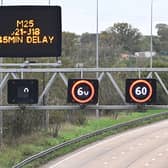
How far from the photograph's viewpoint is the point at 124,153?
33.6 m

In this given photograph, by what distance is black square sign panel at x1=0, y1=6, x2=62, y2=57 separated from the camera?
16.0 m

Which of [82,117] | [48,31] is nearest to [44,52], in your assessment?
[48,31]

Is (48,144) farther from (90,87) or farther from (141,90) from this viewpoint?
(141,90)

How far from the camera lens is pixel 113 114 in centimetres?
5500

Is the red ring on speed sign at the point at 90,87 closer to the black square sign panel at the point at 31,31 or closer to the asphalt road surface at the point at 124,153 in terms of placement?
the black square sign panel at the point at 31,31

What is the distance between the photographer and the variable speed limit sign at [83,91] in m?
17.1

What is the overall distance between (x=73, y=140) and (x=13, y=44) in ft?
69.6

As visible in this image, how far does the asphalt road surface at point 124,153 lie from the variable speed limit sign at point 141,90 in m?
12.0

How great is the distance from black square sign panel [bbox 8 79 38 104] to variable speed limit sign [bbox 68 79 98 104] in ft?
3.08

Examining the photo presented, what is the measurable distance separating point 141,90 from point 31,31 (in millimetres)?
3214

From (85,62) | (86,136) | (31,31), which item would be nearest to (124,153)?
(86,136)

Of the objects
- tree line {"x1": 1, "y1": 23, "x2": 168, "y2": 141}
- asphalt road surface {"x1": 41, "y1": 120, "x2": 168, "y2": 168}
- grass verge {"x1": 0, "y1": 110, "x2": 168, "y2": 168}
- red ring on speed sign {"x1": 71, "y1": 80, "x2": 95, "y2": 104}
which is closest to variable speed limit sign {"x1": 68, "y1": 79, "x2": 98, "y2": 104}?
red ring on speed sign {"x1": 71, "y1": 80, "x2": 95, "y2": 104}

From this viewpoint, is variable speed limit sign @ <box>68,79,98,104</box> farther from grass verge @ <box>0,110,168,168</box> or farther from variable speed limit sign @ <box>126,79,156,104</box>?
grass verge @ <box>0,110,168,168</box>

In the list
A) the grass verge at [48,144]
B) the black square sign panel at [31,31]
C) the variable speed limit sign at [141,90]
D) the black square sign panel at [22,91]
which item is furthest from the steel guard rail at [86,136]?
the black square sign panel at [31,31]
